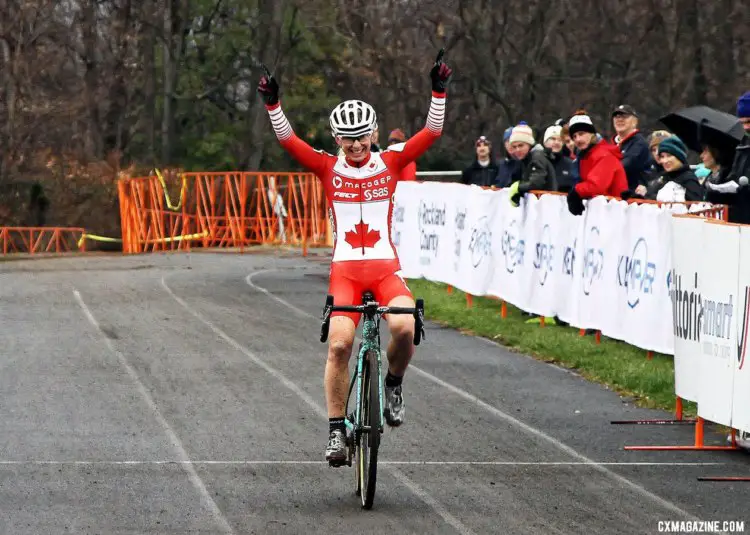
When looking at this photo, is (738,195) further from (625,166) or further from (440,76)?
(625,166)

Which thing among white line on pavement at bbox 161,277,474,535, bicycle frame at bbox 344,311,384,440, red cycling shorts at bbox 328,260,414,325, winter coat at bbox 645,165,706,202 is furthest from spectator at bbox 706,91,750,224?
bicycle frame at bbox 344,311,384,440

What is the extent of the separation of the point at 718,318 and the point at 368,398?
269cm

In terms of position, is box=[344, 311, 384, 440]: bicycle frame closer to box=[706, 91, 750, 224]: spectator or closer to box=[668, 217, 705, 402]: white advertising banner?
box=[668, 217, 705, 402]: white advertising banner

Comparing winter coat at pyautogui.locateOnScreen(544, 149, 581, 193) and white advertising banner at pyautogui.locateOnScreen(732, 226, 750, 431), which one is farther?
winter coat at pyautogui.locateOnScreen(544, 149, 581, 193)

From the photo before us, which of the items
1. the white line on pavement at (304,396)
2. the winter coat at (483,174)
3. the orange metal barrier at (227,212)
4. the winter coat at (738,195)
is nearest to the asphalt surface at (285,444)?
the white line on pavement at (304,396)

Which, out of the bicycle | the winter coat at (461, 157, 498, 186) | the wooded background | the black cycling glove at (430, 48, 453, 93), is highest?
the wooded background

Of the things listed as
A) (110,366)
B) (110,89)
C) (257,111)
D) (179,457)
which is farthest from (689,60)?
(179,457)

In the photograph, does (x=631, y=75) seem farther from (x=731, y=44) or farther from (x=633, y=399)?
(x=633, y=399)

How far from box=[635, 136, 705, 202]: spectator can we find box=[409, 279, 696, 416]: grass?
144cm

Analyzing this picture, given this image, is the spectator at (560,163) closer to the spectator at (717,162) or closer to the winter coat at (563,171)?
the winter coat at (563,171)

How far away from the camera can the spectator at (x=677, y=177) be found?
1452 cm

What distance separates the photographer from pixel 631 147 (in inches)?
658

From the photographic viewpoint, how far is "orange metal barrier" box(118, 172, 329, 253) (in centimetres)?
3150

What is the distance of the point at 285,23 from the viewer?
5659 cm
